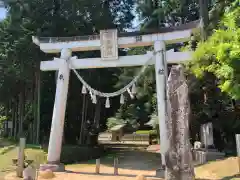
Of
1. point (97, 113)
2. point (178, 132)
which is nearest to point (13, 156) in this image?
point (97, 113)

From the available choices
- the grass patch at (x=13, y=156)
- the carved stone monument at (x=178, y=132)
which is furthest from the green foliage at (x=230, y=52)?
the grass patch at (x=13, y=156)

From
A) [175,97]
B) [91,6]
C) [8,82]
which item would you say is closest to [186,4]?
[91,6]

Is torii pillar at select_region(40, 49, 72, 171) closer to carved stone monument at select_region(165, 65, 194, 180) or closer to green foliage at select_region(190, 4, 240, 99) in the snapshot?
green foliage at select_region(190, 4, 240, 99)

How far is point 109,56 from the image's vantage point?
43.2 ft

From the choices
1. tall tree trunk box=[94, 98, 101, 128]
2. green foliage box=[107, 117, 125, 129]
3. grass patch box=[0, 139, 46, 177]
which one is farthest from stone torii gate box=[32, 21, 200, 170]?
green foliage box=[107, 117, 125, 129]

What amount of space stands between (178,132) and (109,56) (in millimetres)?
7122

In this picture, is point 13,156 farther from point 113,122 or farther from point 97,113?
point 113,122

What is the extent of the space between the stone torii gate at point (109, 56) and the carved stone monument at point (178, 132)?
16.8 feet

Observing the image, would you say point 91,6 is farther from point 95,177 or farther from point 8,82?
point 95,177

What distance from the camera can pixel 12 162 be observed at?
14.2 m

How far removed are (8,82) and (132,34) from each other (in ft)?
39.4

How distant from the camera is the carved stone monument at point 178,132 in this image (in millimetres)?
6520

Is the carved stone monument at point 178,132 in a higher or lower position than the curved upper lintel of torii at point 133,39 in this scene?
lower

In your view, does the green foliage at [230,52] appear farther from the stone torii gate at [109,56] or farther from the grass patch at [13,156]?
the grass patch at [13,156]
